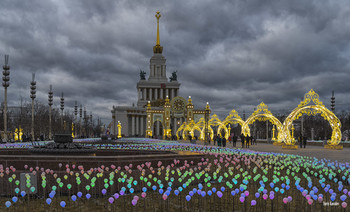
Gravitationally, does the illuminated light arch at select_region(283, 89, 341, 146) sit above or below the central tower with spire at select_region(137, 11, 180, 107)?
below

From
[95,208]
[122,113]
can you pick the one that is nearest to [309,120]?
[122,113]

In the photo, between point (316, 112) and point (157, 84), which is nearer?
point (316, 112)

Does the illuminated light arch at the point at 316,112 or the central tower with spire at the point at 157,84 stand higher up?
the central tower with spire at the point at 157,84

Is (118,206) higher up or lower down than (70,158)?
lower down

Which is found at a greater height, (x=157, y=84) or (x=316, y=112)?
(x=157, y=84)

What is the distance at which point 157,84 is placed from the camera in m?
125

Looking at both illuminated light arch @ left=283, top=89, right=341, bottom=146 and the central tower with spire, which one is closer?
illuminated light arch @ left=283, top=89, right=341, bottom=146

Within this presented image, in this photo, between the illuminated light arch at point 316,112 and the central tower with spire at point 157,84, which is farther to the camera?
the central tower with spire at point 157,84

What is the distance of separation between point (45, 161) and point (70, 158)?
746 millimetres

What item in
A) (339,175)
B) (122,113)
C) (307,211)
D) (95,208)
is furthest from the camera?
(122,113)

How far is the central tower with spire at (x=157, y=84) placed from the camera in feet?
406

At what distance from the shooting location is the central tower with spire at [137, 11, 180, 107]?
12388cm

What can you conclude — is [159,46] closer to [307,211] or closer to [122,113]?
[122,113]

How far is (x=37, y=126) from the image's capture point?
63.5 m
